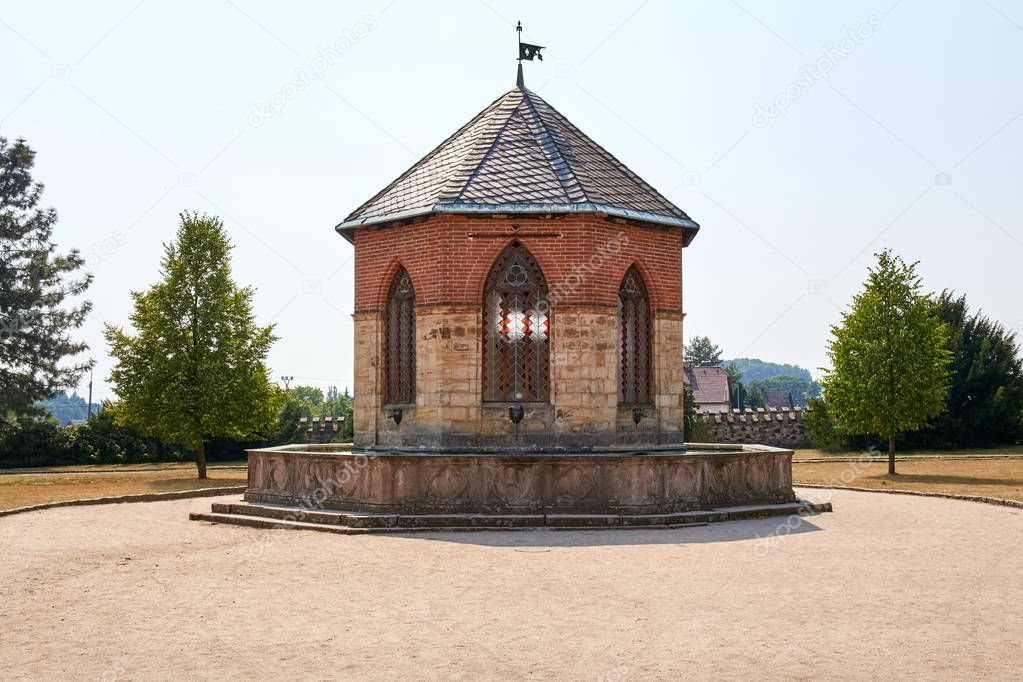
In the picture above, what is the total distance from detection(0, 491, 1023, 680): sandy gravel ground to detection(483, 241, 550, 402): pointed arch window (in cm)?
358

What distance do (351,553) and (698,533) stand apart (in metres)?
4.56

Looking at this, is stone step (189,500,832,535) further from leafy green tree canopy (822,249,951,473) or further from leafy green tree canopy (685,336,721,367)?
leafy green tree canopy (685,336,721,367)

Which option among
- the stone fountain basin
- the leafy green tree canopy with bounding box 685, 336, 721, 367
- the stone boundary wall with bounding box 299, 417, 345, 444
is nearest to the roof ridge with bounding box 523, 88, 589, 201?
the stone fountain basin

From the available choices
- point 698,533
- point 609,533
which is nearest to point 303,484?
point 609,533

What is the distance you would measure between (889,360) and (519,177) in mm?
15221

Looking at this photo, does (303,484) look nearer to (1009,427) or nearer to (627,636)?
(627,636)

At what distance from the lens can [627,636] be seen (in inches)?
281

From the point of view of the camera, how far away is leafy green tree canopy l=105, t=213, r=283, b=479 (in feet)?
94.0

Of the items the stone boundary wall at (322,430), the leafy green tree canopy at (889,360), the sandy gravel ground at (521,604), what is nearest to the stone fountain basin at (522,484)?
the sandy gravel ground at (521,604)

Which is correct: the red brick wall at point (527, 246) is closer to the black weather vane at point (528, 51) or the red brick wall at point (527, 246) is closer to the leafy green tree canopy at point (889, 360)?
the black weather vane at point (528, 51)

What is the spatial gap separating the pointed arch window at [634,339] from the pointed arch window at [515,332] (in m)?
1.63

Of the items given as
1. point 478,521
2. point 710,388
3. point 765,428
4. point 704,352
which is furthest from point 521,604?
point 704,352

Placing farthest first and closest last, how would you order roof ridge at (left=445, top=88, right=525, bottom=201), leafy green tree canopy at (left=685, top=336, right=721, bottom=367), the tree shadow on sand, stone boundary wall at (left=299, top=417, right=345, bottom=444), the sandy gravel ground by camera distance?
leafy green tree canopy at (left=685, top=336, right=721, bottom=367) → stone boundary wall at (left=299, top=417, right=345, bottom=444) → roof ridge at (left=445, top=88, right=525, bottom=201) → the tree shadow on sand → the sandy gravel ground

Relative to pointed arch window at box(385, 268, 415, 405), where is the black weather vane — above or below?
above
